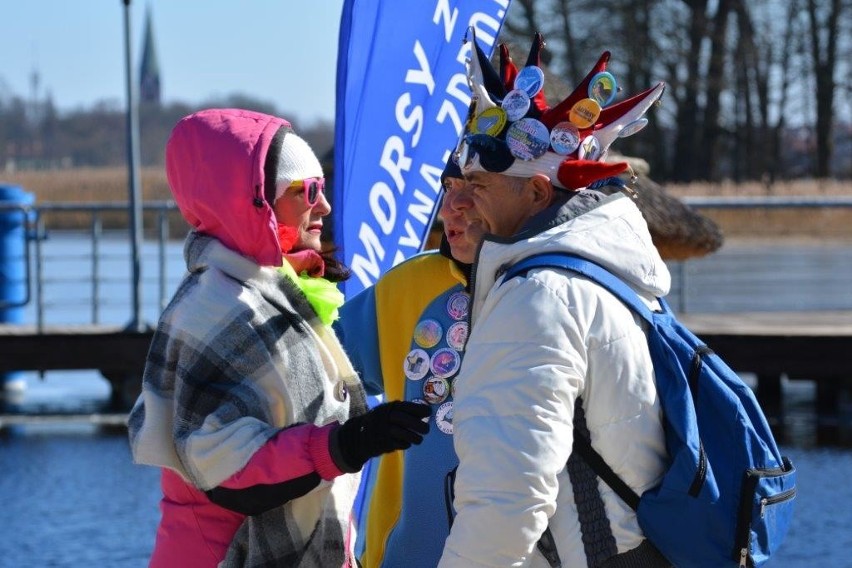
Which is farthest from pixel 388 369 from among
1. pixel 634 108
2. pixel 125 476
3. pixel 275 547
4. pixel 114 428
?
pixel 114 428

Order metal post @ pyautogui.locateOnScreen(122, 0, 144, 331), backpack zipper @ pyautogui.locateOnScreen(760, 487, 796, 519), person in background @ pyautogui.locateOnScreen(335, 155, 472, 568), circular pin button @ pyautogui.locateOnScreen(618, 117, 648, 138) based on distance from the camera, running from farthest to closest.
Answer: metal post @ pyautogui.locateOnScreen(122, 0, 144, 331), person in background @ pyautogui.locateOnScreen(335, 155, 472, 568), circular pin button @ pyautogui.locateOnScreen(618, 117, 648, 138), backpack zipper @ pyautogui.locateOnScreen(760, 487, 796, 519)

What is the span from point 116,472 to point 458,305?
20.2ft

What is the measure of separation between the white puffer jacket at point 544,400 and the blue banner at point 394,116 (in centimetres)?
162

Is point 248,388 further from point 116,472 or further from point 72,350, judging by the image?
point 72,350

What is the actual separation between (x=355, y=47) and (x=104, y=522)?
448cm

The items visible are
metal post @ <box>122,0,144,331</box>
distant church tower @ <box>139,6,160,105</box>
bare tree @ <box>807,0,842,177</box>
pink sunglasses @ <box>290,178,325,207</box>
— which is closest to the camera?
pink sunglasses @ <box>290,178,325,207</box>

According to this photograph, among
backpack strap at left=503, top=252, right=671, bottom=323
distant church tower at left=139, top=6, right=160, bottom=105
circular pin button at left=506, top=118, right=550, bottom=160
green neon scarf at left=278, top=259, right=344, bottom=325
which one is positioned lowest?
green neon scarf at left=278, top=259, right=344, bottom=325

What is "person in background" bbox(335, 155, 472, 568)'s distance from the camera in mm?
3312

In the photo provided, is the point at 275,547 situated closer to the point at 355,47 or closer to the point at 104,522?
the point at 355,47

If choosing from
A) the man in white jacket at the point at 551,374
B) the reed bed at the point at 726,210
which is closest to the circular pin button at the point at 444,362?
the man in white jacket at the point at 551,374

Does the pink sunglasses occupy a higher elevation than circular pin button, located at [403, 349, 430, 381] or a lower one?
higher

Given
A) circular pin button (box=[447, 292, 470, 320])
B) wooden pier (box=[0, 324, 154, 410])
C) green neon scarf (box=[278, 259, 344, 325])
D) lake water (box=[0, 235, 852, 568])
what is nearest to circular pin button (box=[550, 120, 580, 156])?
green neon scarf (box=[278, 259, 344, 325])

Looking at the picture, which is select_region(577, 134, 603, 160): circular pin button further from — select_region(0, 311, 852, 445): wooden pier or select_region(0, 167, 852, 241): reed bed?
select_region(0, 167, 852, 241): reed bed

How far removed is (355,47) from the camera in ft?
13.5
